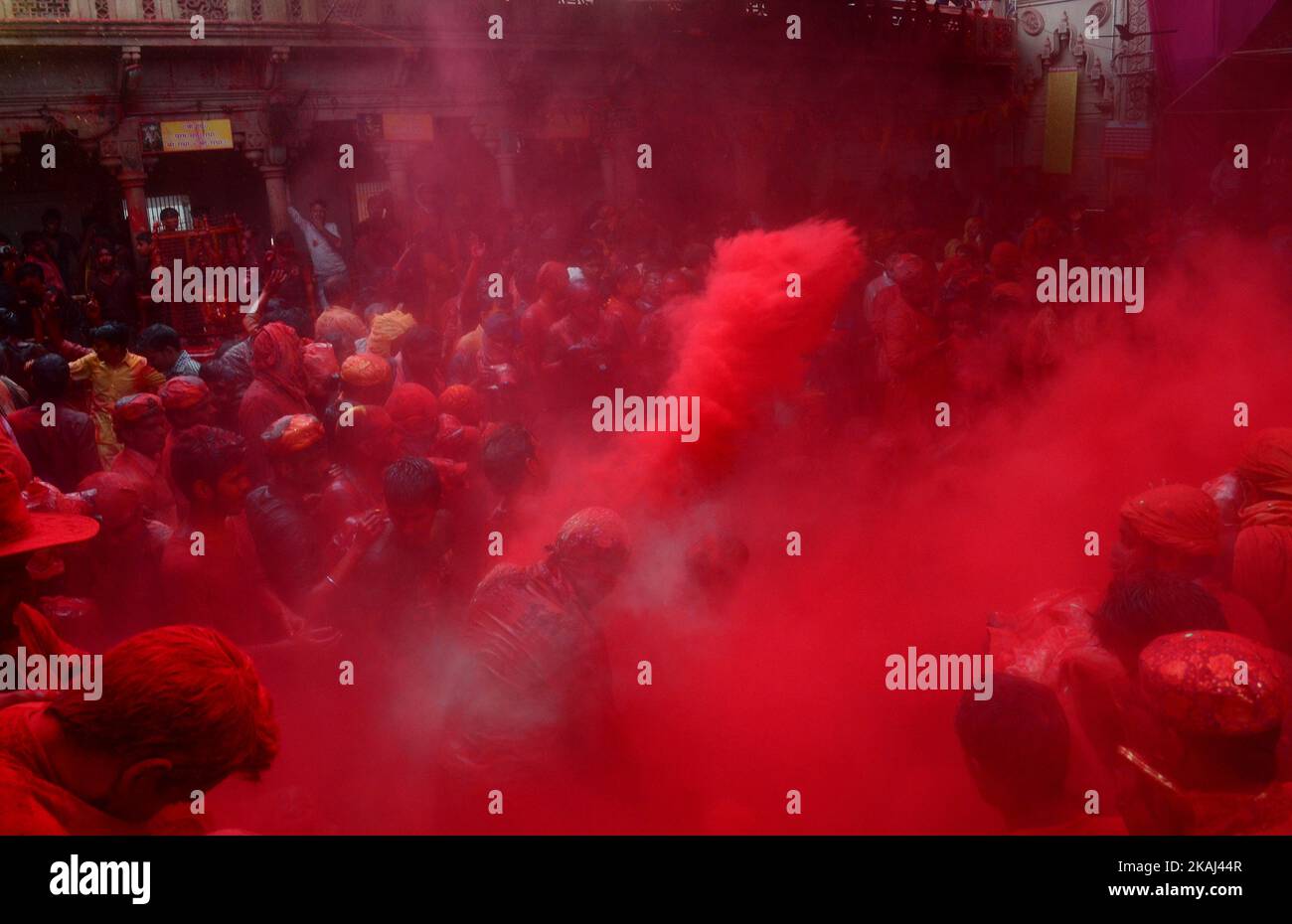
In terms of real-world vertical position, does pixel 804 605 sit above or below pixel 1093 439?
below

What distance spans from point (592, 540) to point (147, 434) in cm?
280

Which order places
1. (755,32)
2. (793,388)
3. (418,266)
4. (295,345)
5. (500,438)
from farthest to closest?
(755,32) → (418,266) → (793,388) → (295,345) → (500,438)

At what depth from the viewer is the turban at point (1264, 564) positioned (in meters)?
3.58

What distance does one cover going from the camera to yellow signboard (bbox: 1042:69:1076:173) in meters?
20.7

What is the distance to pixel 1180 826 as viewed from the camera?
2.50m

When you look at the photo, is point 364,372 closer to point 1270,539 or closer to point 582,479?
point 582,479

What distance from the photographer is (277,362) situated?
5.56 metres

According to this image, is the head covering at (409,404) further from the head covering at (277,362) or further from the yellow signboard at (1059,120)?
the yellow signboard at (1059,120)

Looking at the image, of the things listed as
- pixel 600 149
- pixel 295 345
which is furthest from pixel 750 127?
pixel 295 345

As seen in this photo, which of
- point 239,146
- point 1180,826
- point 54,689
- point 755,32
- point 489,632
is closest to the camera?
point 54,689

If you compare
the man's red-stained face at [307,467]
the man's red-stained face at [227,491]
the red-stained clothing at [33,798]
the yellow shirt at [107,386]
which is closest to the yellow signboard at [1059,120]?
the yellow shirt at [107,386]

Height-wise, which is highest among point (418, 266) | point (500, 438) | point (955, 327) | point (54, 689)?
point (418, 266)

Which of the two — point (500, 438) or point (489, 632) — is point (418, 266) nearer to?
point (500, 438)

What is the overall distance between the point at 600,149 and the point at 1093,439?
11.7 metres
